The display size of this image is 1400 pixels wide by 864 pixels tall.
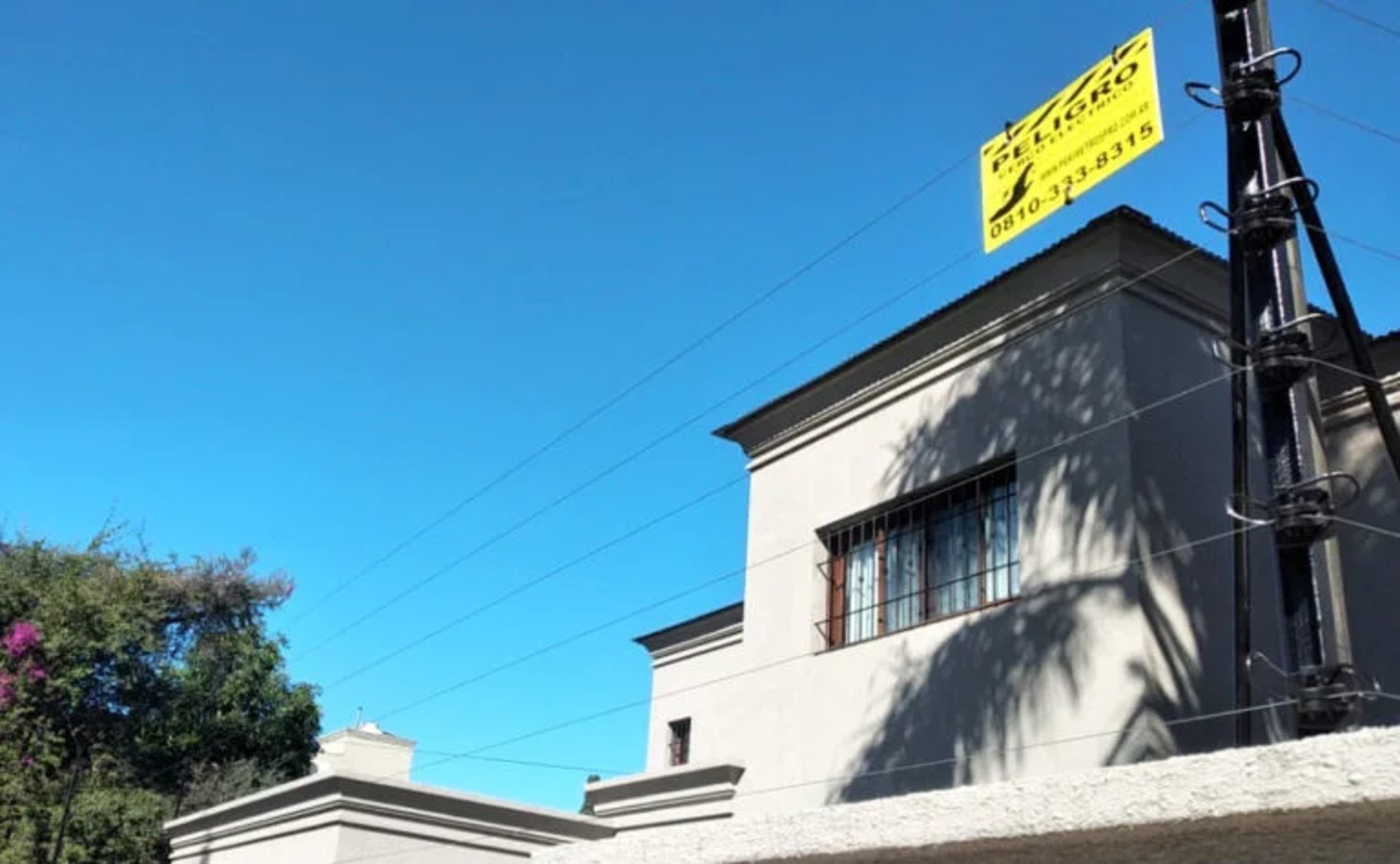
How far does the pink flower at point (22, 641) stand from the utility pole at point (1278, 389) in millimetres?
21587

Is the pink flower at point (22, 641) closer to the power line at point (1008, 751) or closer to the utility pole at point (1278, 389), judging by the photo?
the power line at point (1008, 751)

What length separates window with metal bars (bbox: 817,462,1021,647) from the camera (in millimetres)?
9984

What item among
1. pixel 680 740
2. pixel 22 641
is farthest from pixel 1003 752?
pixel 22 641

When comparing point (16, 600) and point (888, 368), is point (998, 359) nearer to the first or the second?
point (888, 368)

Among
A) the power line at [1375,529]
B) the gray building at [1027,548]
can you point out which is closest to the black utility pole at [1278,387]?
the gray building at [1027,548]

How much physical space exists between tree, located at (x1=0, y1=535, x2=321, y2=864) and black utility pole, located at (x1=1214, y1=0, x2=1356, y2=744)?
18.8m

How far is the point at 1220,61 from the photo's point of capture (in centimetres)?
731

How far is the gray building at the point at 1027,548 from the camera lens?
879 centimetres

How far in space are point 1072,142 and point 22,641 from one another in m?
21.4

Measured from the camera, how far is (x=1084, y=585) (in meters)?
8.98

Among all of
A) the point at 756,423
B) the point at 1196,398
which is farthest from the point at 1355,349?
the point at 756,423

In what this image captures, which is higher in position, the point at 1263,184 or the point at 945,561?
the point at 1263,184

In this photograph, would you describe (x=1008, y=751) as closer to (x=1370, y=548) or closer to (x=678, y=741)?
(x=1370, y=548)

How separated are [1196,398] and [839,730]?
13.5 ft
